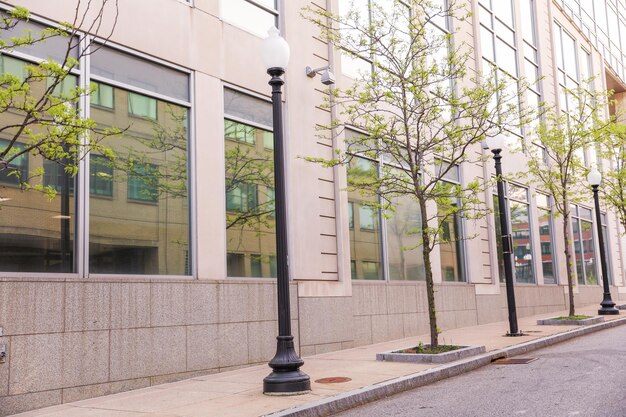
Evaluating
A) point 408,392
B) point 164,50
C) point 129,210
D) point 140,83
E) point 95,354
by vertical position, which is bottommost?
point 408,392

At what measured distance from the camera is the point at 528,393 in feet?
25.8

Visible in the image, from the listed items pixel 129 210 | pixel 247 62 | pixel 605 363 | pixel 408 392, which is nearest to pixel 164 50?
pixel 247 62

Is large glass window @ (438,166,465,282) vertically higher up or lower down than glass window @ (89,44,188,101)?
lower down

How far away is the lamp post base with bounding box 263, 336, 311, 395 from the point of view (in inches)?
314

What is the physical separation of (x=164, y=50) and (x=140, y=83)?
772 millimetres

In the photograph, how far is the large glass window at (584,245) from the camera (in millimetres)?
27141

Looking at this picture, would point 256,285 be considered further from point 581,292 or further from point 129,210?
point 581,292

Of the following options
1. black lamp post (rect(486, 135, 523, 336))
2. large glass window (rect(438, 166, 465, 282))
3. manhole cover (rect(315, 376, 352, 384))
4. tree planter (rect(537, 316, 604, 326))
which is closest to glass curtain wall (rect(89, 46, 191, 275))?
manhole cover (rect(315, 376, 352, 384))

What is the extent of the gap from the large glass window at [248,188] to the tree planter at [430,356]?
267cm

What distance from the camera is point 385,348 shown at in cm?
1298

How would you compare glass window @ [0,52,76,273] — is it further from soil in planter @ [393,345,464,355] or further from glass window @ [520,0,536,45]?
glass window @ [520,0,536,45]

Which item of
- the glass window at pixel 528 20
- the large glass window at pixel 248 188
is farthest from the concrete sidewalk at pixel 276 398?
the glass window at pixel 528 20

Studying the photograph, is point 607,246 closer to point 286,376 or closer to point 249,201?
point 249,201

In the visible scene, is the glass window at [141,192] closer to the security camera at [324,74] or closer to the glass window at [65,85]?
the glass window at [65,85]
